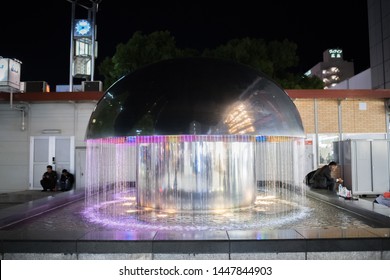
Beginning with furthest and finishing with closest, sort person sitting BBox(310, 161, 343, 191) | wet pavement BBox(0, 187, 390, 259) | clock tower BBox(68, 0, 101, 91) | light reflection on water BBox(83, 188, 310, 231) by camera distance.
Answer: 1. clock tower BBox(68, 0, 101, 91)
2. person sitting BBox(310, 161, 343, 191)
3. light reflection on water BBox(83, 188, 310, 231)
4. wet pavement BBox(0, 187, 390, 259)

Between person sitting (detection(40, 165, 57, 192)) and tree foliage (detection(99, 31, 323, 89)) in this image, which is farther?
tree foliage (detection(99, 31, 323, 89))

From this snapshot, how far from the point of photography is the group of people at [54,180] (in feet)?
56.8

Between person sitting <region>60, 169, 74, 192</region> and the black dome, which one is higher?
the black dome

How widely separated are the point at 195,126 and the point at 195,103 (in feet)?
1.80

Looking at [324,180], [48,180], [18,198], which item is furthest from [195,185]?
[48,180]

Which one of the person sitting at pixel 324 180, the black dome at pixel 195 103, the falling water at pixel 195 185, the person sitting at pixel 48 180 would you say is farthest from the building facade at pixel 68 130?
the black dome at pixel 195 103

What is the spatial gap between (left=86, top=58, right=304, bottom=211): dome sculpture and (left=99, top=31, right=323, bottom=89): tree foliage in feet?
71.9

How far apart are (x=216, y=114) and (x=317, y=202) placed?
5.27m

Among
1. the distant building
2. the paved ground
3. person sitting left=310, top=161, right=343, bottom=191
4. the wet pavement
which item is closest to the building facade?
the paved ground

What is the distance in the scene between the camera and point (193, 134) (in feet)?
23.8

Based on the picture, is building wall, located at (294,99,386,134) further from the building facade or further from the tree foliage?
the tree foliage

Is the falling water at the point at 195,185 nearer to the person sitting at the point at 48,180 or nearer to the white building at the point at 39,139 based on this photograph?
the person sitting at the point at 48,180

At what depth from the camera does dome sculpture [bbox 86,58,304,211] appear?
24.7ft

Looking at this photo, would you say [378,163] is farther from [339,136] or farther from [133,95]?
[133,95]
